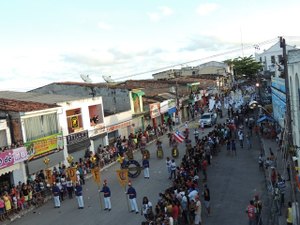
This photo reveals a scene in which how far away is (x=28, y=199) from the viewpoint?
23.8 metres

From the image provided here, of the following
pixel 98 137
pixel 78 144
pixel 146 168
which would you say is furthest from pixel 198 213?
pixel 98 137

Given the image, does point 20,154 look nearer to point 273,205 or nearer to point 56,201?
point 56,201

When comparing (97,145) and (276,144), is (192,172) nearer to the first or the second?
(276,144)

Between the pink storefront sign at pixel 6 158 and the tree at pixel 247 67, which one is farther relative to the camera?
the tree at pixel 247 67

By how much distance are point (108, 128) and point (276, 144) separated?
14300 millimetres

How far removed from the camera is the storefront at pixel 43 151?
2759 cm

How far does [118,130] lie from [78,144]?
9.09 m

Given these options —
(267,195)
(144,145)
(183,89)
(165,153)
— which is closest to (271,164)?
(267,195)

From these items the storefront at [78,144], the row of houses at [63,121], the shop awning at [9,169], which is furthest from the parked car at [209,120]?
the shop awning at [9,169]

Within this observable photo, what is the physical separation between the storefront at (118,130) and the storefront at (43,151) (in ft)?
31.3

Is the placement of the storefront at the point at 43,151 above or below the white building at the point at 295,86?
below

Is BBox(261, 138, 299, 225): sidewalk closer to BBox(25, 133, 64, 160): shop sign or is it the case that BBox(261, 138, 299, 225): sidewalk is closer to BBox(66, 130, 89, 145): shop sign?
BBox(25, 133, 64, 160): shop sign

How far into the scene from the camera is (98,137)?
3828 centimetres

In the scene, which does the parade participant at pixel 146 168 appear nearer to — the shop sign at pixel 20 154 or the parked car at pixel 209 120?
the shop sign at pixel 20 154
